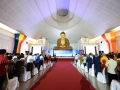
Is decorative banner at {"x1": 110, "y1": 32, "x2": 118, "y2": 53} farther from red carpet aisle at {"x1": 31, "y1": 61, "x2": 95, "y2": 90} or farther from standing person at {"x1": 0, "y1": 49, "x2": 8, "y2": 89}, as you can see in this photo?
standing person at {"x1": 0, "y1": 49, "x2": 8, "y2": 89}

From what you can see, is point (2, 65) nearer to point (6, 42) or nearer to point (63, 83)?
point (63, 83)

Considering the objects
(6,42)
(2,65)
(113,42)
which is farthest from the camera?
(113,42)

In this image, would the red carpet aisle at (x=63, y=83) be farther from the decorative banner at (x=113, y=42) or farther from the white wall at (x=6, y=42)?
the decorative banner at (x=113, y=42)

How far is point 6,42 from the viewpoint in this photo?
9.14 metres

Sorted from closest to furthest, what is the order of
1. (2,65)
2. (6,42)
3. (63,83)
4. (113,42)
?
(2,65) → (63,83) → (6,42) → (113,42)

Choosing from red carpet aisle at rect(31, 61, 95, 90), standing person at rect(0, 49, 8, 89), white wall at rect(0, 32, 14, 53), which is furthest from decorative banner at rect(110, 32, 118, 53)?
white wall at rect(0, 32, 14, 53)

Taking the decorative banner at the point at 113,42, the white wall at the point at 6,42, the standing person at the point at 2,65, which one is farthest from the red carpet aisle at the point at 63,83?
the decorative banner at the point at 113,42

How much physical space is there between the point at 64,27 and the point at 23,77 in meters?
14.6

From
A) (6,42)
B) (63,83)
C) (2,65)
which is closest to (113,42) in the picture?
(63,83)

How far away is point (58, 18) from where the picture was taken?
51.2 ft

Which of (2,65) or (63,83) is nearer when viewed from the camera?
(2,65)

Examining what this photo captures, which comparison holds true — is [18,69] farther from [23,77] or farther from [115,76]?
[115,76]

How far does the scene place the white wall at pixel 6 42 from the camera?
843cm

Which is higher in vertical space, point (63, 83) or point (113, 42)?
point (113, 42)
